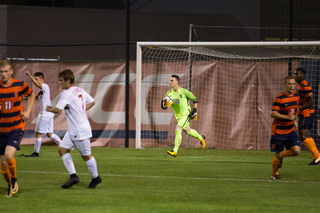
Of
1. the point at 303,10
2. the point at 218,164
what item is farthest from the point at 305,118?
the point at 303,10

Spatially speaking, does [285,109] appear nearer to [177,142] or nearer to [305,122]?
[305,122]

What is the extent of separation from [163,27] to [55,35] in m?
6.05

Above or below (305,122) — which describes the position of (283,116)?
above

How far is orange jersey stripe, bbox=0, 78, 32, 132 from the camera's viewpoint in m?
6.11

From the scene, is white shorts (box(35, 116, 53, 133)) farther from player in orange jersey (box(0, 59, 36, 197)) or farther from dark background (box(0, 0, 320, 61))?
dark background (box(0, 0, 320, 61))

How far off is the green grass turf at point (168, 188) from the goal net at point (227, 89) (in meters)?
4.22

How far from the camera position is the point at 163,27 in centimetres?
2325

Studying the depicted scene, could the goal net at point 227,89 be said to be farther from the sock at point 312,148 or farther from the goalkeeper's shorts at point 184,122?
the sock at point 312,148

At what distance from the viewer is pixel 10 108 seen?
613cm

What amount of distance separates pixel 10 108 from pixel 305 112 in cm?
711

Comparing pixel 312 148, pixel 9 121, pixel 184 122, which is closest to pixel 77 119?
pixel 9 121

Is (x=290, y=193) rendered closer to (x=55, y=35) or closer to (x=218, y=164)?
(x=218, y=164)

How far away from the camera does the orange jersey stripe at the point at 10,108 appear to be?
611 cm

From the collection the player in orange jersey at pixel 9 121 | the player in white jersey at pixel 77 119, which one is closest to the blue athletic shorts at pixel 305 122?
the player in white jersey at pixel 77 119
